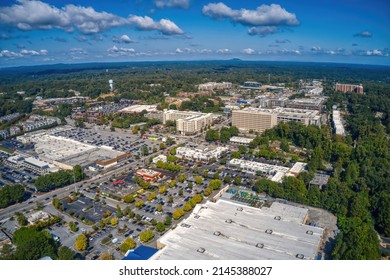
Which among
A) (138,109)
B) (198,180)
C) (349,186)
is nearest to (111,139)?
(138,109)

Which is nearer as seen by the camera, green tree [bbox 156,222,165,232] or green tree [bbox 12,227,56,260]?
green tree [bbox 12,227,56,260]

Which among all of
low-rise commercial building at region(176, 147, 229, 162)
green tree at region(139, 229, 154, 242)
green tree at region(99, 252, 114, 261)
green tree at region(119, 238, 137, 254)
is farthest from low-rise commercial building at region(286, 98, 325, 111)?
green tree at region(99, 252, 114, 261)

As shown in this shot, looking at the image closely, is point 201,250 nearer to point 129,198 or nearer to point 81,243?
point 81,243

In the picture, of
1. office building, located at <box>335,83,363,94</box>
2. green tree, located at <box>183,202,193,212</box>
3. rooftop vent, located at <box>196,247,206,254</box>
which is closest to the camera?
rooftop vent, located at <box>196,247,206,254</box>

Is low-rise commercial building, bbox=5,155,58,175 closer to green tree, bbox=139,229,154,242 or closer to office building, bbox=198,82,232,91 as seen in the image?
green tree, bbox=139,229,154,242
